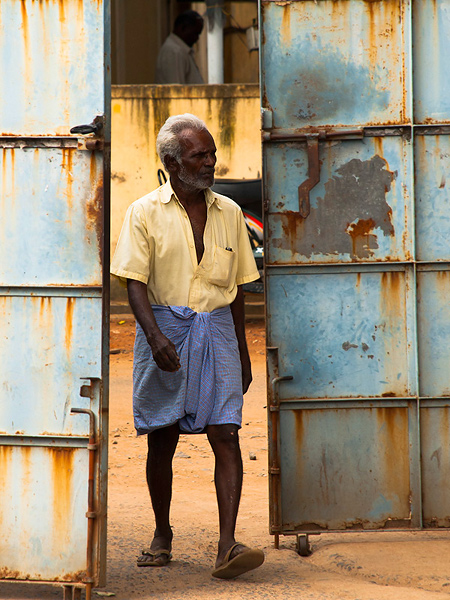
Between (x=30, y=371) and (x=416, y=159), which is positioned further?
(x=416, y=159)

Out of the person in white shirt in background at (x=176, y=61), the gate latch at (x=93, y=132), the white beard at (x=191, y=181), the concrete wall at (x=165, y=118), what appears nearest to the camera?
the gate latch at (x=93, y=132)

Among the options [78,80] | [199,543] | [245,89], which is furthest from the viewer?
[245,89]

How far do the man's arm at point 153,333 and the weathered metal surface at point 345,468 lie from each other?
0.64 m

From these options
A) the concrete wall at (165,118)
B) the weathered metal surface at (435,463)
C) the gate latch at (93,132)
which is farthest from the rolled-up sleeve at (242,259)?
the concrete wall at (165,118)

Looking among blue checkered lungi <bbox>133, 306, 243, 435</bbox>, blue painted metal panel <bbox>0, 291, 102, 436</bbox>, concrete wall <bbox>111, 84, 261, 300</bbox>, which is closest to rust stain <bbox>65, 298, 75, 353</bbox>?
blue painted metal panel <bbox>0, 291, 102, 436</bbox>

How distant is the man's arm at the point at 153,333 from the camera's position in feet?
11.0

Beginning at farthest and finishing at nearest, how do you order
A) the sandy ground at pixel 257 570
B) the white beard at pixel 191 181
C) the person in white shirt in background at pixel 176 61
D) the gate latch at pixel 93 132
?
1. the person in white shirt in background at pixel 176 61
2. the white beard at pixel 191 181
3. the sandy ground at pixel 257 570
4. the gate latch at pixel 93 132

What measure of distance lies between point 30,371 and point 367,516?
5.09 feet

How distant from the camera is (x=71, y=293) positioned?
3268 mm

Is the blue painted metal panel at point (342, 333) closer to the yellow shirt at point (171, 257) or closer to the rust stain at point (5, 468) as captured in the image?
the yellow shirt at point (171, 257)

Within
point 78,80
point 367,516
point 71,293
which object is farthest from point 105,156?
point 367,516

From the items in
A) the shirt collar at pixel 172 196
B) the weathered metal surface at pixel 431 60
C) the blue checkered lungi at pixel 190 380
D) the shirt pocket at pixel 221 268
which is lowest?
the blue checkered lungi at pixel 190 380

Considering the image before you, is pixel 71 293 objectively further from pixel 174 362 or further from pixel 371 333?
pixel 371 333

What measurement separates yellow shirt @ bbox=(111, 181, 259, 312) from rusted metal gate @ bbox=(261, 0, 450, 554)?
24 cm
